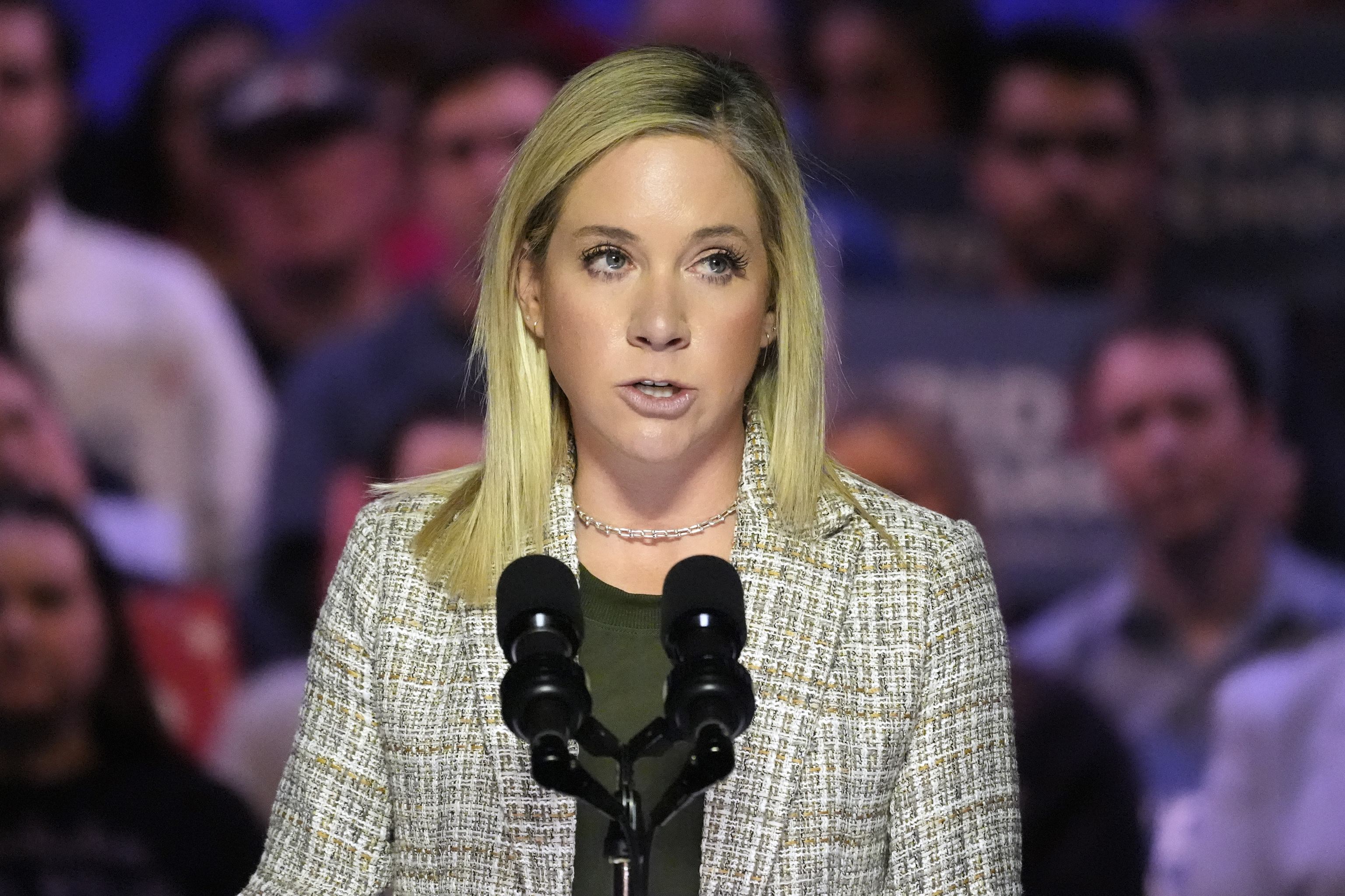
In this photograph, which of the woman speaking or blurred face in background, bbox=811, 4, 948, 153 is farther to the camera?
blurred face in background, bbox=811, 4, 948, 153

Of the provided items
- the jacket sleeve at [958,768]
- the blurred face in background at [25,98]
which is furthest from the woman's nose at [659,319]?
the blurred face in background at [25,98]

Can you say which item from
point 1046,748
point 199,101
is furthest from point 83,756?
point 1046,748

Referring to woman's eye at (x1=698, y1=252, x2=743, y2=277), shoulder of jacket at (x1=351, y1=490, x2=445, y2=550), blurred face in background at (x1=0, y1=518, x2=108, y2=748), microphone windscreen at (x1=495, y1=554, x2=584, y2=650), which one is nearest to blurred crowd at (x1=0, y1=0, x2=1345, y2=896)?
blurred face in background at (x1=0, y1=518, x2=108, y2=748)

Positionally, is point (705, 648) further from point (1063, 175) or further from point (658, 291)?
point (1063, 175)

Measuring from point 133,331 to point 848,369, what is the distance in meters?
2.02

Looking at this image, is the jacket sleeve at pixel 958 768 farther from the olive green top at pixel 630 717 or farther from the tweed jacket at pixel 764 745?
the olive green top at pixel 630 717

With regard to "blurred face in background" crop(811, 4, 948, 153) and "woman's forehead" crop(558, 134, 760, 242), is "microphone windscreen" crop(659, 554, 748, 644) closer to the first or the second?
"woman's forehead" crop(558, 134, 760, 242)

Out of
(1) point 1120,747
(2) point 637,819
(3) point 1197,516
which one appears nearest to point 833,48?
(3) point 1197,516

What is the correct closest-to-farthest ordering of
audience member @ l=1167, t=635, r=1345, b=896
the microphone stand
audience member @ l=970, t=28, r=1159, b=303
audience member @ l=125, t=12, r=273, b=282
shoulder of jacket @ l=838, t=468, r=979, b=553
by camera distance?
the microphone stand < shoulder of jacket @ l=838, t=468, r=979, b=553 < audience member @ l=1167, t=635, r=1345, b=896 < audience member @ l=970, t=28, r=1159, b=303 < audience member @ l=125, t=12, r=273, b=282

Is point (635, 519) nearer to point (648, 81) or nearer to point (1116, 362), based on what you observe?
point (648, 81)

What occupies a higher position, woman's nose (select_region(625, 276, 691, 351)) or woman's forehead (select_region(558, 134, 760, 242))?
woman's forehead (select_region(558, 134, 760, 242))

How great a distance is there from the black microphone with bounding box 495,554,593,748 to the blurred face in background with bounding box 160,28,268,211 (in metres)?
3.80

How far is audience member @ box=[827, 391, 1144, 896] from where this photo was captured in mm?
4531

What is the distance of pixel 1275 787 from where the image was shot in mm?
4477
